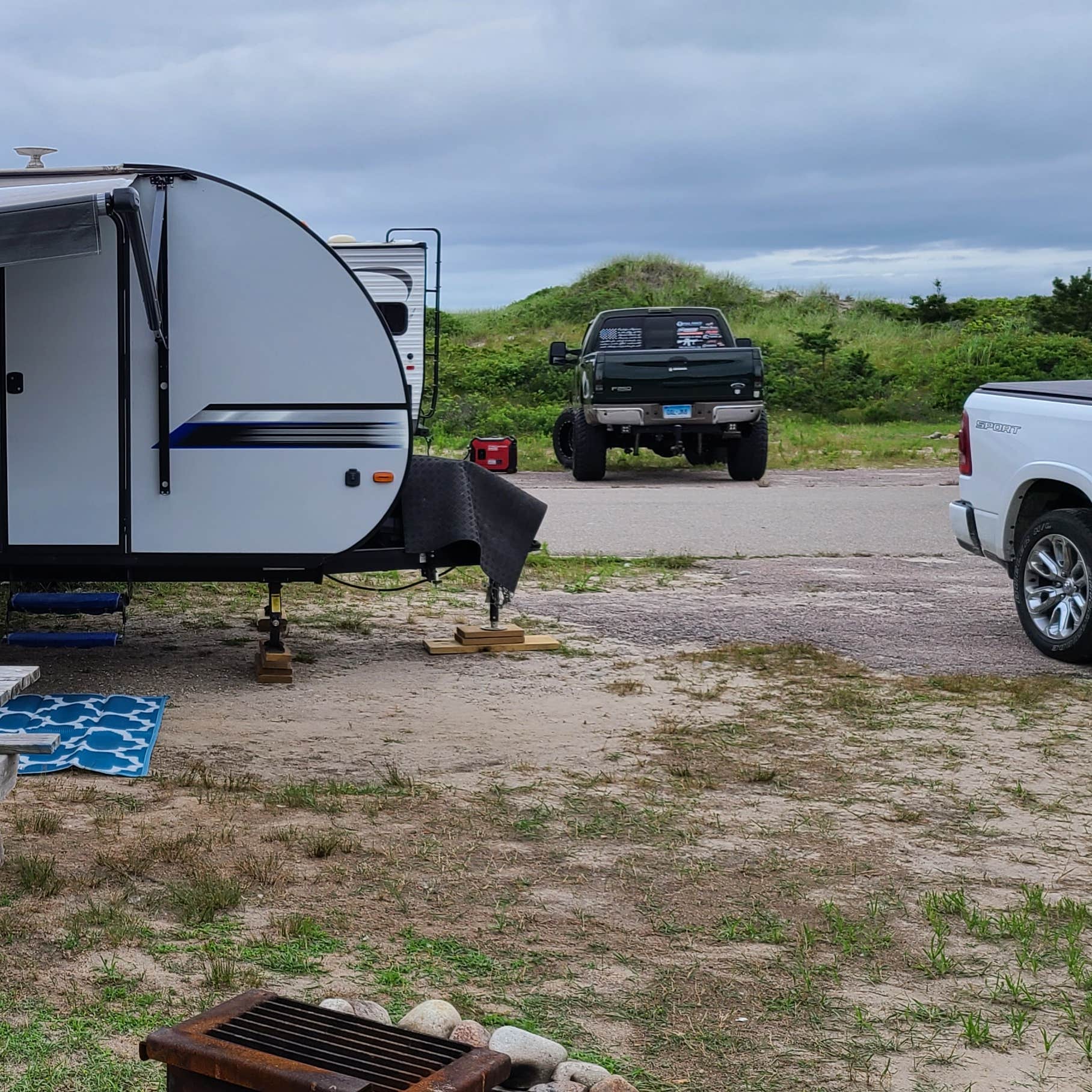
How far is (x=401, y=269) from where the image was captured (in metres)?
13.4

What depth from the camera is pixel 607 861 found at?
4.78 m

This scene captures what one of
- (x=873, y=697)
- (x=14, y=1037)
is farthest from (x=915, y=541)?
(x=14, y=1037)

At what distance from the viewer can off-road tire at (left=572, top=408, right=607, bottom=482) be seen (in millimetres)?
18906

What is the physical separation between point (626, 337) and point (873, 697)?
12983mm

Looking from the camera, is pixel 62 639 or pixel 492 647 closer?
pixel 62 639

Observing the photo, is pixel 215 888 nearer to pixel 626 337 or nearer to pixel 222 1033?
pixel 222 1033

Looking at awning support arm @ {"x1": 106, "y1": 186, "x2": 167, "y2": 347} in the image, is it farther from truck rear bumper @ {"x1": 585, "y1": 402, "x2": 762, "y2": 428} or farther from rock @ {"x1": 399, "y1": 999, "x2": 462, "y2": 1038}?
truck rear bumper @ {"x1": 585, "y1": 402, "x2": 762, "y2": 428}

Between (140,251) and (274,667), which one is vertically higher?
(140,251)

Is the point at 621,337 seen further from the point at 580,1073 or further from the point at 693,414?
the point at 580,1073

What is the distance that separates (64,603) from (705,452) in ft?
42.2

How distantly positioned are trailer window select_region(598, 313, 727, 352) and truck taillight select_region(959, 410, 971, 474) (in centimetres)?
1087

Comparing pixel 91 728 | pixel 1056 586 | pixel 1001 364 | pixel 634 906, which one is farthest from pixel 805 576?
pixel 1001 364

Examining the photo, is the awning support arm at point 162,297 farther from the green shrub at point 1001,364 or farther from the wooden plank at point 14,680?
the green shrub at point 1001,364

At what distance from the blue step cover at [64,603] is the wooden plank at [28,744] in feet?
10.9
